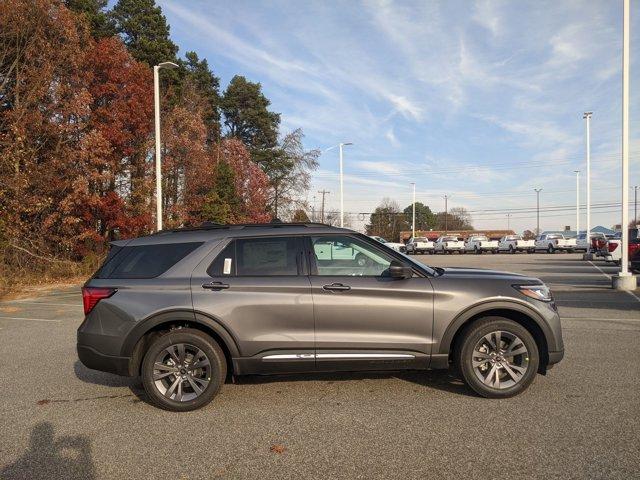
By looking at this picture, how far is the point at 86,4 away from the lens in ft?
94.0

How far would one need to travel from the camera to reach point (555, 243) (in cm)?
4612

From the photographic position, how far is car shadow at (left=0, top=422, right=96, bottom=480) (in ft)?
11.9

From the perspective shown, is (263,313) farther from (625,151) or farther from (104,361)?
(625,151)

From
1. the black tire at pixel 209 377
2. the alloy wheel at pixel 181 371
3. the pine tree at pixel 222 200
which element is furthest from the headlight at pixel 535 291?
the pine tree at pixel 222 200

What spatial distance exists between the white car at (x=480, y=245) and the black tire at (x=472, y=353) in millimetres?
48462

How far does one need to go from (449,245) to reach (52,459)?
170ft

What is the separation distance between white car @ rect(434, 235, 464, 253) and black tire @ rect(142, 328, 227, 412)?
50.1 meters

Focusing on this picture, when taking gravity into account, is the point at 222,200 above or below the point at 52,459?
above

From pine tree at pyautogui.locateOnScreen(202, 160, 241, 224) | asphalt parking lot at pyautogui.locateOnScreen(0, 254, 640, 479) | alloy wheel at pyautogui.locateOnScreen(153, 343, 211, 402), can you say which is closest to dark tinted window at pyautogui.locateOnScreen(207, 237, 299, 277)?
alloy wheel at pyautogui.locateOnScreen(153, 343, 211, 402)

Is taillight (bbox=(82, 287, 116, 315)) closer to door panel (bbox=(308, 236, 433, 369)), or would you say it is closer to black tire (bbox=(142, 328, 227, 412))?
black tire (bbox=(142, 328, 227, 412))

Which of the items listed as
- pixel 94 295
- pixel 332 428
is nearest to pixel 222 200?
pixel 94 295

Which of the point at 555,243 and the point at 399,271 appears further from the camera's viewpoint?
the point at 555,243

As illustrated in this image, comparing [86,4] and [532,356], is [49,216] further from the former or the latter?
[532,356]

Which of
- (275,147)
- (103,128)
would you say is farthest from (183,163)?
(275,147)
